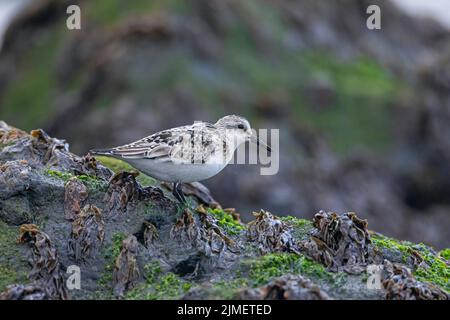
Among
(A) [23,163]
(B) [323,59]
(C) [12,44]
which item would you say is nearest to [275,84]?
(B) [323,59]

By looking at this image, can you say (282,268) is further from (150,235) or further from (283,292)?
(150,235)

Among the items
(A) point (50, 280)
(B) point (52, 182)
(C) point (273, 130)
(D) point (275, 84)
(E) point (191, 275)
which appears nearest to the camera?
(A) point (50, 280)

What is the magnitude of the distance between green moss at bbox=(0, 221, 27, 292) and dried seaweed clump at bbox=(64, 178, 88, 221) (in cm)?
74

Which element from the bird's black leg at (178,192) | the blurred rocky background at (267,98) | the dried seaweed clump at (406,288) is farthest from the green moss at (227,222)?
the blurred rocky background at (267,98)

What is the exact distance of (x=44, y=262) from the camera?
31.2 feet

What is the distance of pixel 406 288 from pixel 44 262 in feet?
14.3

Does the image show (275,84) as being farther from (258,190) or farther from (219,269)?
(219,269)

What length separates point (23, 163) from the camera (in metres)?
11.1

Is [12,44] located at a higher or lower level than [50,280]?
higher

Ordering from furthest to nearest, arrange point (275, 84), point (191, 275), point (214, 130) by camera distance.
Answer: point (275, 84) < point (214, 130) < point (191, 275)

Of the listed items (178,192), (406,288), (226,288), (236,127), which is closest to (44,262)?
(226,288)

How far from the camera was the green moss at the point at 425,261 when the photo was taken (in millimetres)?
10406

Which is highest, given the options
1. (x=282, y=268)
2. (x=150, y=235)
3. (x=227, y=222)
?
(x=227, y=222)

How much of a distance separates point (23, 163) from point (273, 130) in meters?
14.6
